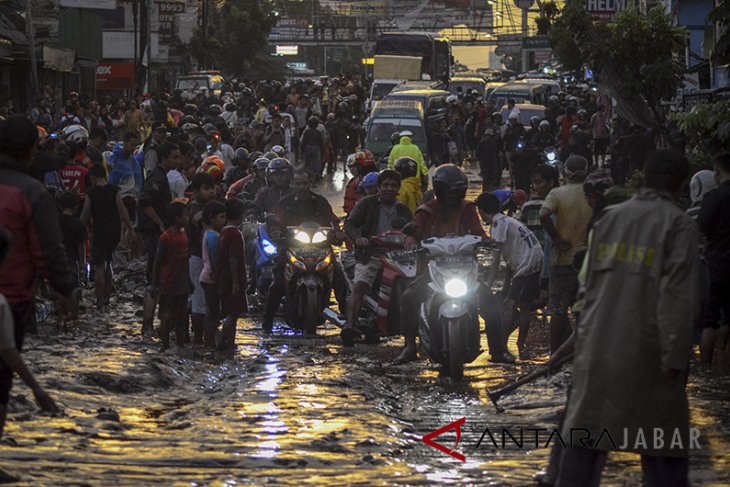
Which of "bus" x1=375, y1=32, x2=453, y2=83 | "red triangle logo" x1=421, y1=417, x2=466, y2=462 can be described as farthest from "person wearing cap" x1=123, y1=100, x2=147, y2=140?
"bus" x1=375, y1=32, x2=453, y2=83

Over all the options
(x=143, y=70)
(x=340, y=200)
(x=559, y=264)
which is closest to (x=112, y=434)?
(x=559, y=264)

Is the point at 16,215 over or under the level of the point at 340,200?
over

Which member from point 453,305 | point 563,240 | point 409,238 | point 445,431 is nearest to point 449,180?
point 409,238

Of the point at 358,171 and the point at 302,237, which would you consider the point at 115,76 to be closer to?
the point at 358,171

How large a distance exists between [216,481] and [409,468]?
1067 millimetres

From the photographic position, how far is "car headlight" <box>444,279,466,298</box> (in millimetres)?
10867

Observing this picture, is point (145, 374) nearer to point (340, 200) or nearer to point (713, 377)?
point (713, 377)

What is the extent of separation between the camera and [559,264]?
11.6m

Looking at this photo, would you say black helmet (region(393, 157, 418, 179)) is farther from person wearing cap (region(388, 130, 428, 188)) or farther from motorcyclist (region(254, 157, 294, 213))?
person wearing cap (region(388, 130, 428, 188))

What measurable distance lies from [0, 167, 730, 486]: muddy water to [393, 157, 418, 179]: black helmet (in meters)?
3.65

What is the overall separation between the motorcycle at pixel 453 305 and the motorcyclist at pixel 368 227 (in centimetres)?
180

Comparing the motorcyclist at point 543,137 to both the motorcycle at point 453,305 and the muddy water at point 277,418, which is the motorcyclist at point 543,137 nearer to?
the muddy water at point 277,418

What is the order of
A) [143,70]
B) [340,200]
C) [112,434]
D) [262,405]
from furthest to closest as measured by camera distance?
[143,70], [340,200], [262,405], [112,434]

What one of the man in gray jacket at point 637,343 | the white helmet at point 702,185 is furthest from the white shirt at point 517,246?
the man in gray jacket at point 637,343
